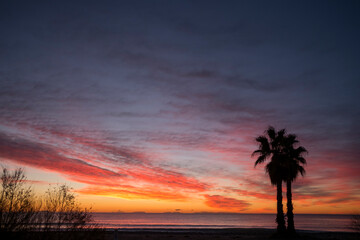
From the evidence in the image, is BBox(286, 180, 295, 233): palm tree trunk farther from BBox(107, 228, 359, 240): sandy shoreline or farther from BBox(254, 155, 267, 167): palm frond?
BBox(254, 155, 267, 167): palm frond

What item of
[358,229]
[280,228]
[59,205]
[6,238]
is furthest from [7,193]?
[358,229]

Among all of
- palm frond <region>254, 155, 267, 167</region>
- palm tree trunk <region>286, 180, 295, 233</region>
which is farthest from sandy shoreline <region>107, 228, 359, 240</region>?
palm frond <region>254, 155, 267, 167</region>

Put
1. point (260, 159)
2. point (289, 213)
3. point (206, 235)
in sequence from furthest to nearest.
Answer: point (206, 235), point (260, 159), point (289, 213)

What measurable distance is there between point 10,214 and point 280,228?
31090mm

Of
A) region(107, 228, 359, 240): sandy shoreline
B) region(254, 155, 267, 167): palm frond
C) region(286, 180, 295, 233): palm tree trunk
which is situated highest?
region(254, 155, 267, 167): palm frond

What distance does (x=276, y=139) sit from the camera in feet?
120

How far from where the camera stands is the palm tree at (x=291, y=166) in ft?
112

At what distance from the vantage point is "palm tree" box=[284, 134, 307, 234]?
3422 centimetres

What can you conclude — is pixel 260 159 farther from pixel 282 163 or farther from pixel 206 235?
pixel 206 235

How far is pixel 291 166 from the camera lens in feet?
114

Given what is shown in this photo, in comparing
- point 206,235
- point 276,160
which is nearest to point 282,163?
point 276,160

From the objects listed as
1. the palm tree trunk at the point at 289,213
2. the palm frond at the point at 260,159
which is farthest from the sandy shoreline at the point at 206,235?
the palm frond at the point at 260,159

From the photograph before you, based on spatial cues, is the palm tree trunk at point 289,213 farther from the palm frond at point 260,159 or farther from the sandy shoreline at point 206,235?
the palm frond at point 260,159

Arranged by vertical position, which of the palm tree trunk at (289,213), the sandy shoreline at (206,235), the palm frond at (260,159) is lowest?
the sandy shoreline at (206,235)
